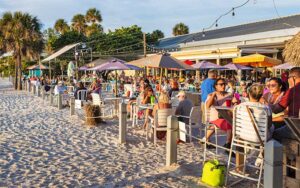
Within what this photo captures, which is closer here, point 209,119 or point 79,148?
point 209,119

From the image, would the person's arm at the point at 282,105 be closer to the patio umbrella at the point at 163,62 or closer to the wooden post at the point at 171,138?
the wooden post at the point at 171,138

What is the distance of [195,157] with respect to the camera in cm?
721

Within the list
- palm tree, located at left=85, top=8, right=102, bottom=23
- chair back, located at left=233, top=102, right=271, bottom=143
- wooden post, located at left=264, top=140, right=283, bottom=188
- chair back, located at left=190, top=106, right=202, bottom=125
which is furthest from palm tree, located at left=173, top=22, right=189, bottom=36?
wooden post, located at left=264, top=140, right=283, bottom=188

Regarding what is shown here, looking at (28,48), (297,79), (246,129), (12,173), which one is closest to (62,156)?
(12,173)

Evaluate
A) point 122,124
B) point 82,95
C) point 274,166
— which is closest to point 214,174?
point 274,166

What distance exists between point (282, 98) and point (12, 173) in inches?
173

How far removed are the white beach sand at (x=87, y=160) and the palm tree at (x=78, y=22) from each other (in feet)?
202

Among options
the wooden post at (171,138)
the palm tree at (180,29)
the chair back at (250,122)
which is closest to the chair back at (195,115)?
the wooden post at (171,138)

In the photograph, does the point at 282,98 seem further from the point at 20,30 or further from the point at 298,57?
the point at 20,30

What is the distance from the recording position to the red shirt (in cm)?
540

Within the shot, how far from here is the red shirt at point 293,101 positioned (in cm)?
540

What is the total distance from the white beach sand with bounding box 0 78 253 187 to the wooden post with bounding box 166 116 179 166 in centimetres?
15

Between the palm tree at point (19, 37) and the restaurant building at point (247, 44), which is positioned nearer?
the restaurant building at point (247, 44)

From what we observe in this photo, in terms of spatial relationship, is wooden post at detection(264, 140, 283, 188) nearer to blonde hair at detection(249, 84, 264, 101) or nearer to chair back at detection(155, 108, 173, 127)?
blonde hair at detection(249, 84, 264, 101)
